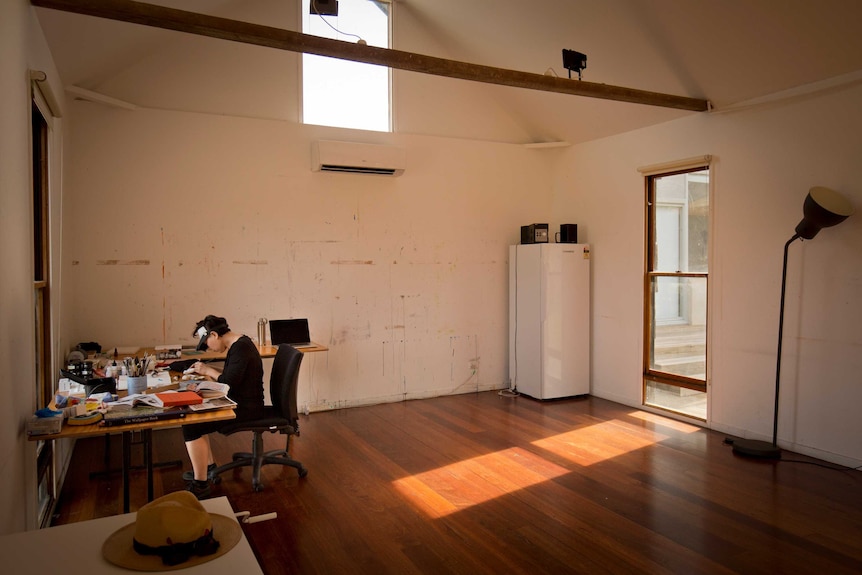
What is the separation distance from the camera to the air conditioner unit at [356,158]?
19.1 ft

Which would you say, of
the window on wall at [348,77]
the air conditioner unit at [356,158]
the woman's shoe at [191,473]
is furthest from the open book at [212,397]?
the window on wall at [348,77]

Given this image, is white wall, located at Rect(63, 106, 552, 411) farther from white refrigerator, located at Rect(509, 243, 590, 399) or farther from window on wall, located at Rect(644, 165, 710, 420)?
window on wall, located at Rect(644, 165, 710, 420)

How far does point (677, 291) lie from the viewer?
5.76 metres

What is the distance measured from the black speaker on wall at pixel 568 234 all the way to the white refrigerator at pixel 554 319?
0.38 ft

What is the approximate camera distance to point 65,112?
4.86 meters

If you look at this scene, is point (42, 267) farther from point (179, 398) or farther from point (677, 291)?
point (677, 291)

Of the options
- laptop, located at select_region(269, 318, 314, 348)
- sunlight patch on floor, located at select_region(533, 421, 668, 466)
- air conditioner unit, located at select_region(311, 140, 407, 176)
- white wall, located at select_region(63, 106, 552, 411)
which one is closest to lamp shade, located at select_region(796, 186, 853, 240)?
sunlight patch on floor, located at select_region(533, 421, 668, 466)

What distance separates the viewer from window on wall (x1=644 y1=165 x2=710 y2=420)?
5.53 meters

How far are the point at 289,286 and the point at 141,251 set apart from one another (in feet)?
4.42

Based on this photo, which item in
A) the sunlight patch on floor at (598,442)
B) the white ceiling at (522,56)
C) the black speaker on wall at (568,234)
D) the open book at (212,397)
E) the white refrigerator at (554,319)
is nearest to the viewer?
the open book at (212,397)

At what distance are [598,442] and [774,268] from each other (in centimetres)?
202

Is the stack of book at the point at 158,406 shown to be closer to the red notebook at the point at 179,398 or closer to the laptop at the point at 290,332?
the red notebook at the point at 179,398

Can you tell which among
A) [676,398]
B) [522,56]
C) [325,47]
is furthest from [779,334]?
[325,47]

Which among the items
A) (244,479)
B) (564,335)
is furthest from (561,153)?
(244,479)
